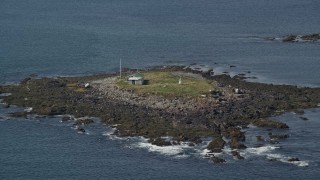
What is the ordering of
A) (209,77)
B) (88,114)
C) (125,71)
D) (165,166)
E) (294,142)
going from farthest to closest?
(125,71)
(209,77)
(88,114)
(294,142)
(165,166)

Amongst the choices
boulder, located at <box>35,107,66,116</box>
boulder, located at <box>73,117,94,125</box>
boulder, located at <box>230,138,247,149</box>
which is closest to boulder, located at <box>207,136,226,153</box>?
boulder, located at <box>230,138,247,149</box>

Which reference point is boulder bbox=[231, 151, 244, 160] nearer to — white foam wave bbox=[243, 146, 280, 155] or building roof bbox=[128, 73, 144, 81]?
white foam wave bbox=[243, 146, 280, 155]

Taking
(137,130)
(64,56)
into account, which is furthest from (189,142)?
(64,56)

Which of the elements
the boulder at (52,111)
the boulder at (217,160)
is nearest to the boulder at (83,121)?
the boulder at (52,111)

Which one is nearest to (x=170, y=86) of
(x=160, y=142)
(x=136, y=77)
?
(x=136, y=77)

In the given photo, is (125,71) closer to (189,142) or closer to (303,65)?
(303,65)

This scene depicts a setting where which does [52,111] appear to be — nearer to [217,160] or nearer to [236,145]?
[236,145]
